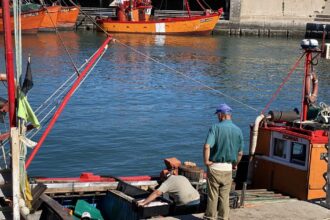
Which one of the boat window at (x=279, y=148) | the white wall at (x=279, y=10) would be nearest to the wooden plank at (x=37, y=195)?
the boat window at (x=279, y=148)

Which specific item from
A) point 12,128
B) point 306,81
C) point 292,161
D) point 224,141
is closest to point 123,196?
point 12,128

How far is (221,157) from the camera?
→ 11.2 metres

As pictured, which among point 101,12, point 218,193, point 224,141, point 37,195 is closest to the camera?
point 224,141

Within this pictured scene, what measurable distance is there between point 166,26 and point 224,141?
60.1 metres

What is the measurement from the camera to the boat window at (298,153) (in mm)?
14070

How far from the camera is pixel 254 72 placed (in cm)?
4691

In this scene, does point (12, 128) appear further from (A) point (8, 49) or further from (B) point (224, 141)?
(B) point (224, 141)

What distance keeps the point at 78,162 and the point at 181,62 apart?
91.2 ft

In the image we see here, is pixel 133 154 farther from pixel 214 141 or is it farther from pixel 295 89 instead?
pixel 295 89

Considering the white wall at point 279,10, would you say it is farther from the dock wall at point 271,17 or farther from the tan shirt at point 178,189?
the tan shirt at point 178,189

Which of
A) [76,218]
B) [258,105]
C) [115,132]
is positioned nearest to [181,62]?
[258,105]

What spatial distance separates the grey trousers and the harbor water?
10293 millimetres

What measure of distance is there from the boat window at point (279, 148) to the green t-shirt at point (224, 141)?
11.5 ft

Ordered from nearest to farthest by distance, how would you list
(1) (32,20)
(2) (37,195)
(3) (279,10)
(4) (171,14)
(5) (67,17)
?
1. (2) (37,195)
2. (1) (32,20)
3. (5) (67,17)
4. (3) (279,10)
5. (4) (171,14)
